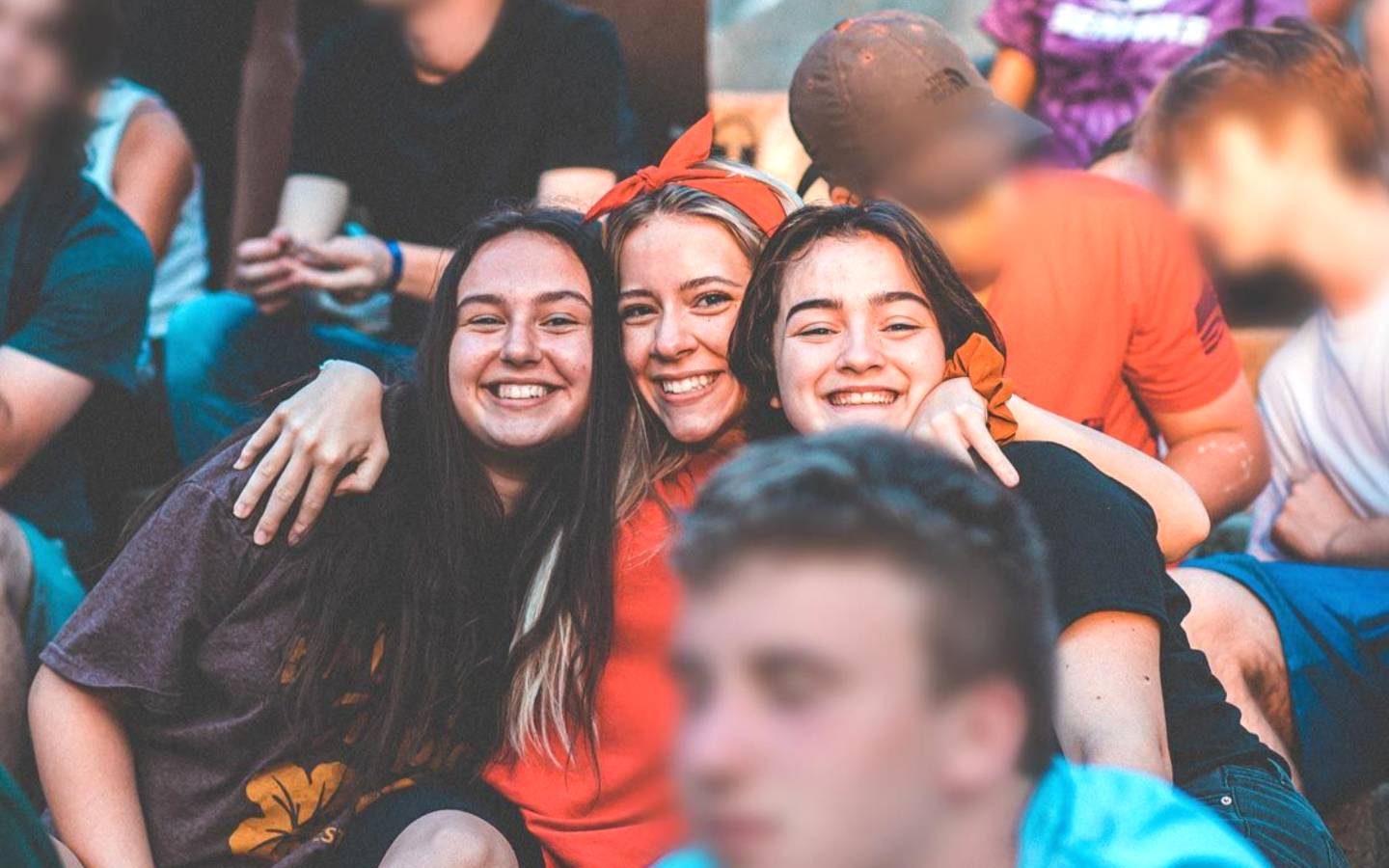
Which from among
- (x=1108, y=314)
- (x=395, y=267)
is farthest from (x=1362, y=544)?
(x=395, y=267)

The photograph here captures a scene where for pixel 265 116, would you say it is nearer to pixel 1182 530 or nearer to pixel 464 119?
pixel 464 119

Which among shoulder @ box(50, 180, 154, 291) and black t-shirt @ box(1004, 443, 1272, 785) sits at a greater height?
shoulder @ box(50, 180, 154, 291)

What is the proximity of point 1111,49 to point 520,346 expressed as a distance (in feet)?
6.11

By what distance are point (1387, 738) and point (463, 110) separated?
212cm

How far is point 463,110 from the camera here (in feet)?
10.9

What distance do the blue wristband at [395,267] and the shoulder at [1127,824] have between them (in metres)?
2.19

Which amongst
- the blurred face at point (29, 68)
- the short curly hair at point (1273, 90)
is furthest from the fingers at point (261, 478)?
the short curly hair at point (1273, 90)

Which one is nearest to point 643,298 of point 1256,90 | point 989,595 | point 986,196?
point 986,196

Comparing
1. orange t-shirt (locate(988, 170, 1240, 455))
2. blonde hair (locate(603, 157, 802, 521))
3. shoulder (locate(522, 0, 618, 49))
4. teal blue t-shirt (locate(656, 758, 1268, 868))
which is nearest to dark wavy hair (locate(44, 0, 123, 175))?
shoulder (locate(522, 0, 618, 49))

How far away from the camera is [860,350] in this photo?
7.04 ft

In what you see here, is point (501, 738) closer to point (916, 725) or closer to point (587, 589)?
point (587, 589)

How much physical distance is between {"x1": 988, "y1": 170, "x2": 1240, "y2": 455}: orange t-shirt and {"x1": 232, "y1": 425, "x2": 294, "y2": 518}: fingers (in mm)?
1244

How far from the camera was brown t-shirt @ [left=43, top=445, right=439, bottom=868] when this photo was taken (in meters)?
2.22

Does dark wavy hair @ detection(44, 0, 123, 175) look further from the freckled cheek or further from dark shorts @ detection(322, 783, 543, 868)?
dark shorts @ detection(322, 783, 543, 868)
